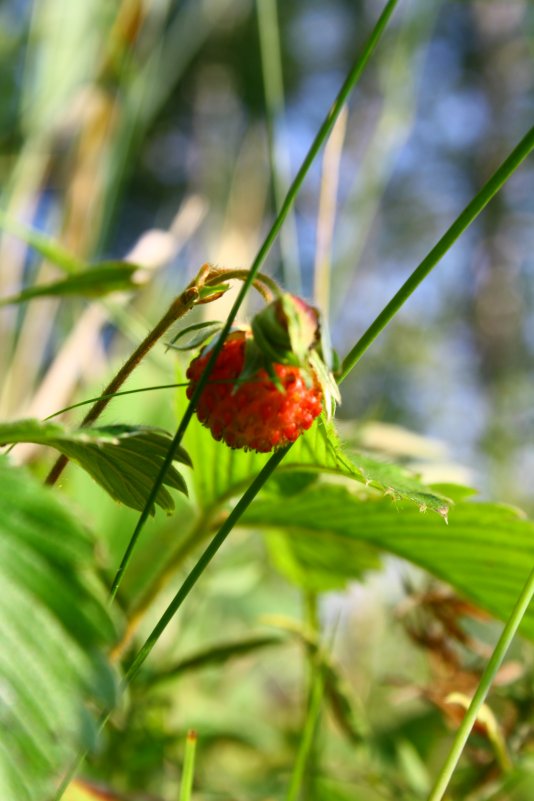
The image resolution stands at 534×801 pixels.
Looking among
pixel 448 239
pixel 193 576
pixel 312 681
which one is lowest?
pixel 312 681

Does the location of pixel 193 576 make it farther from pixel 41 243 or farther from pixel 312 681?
pixel 41 243

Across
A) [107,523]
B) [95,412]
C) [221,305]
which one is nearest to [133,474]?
[95,412]

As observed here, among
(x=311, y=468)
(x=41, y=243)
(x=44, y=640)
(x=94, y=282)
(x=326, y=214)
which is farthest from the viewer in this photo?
(x=326, y=214)

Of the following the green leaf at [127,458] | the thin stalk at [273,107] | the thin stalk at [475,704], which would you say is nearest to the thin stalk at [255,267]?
the green leaf at [127,458]

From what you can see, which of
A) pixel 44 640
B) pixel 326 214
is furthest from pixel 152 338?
pixel 326 214

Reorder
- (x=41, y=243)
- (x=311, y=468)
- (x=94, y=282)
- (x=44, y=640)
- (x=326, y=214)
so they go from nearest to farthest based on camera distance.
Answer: (x=44, y=640) < (x=311, y=468) < (x=94, y=282) < (x=41, y=243) < (x=326, y=214)

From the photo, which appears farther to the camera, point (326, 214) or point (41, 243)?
point (326, 214)

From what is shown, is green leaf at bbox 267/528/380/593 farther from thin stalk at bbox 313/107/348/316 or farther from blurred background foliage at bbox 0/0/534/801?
thin stalk at bbox 313/107/348/316
